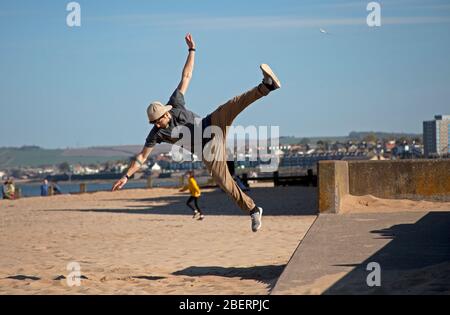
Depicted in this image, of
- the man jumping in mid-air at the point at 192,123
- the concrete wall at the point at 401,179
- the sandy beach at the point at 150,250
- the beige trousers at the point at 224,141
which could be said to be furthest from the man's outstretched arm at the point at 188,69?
the concrete wall at the point at 401,179

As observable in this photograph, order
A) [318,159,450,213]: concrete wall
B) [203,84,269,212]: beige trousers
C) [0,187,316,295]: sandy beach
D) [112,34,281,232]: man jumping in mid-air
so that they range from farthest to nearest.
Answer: [318,159,450,213]: concrete wall < [0,187,316,295]: sandy beach < [112,34,281,232]: man jumping in mid-air < [203,84,269,212]: beige trousers

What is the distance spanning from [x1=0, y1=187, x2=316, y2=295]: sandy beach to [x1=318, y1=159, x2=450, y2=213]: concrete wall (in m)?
1.60

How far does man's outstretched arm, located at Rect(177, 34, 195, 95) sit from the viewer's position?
9.84 meters

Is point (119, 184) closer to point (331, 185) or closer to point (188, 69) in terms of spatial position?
point (188, 69)

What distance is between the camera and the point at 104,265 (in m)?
12.9

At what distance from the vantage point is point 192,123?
963 centimetres

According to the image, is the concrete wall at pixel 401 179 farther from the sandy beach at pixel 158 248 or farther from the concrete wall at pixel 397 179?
the sandy beach at pixel 158 248

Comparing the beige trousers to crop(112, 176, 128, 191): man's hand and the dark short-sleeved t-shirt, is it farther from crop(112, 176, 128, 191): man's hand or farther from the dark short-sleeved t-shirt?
crop(112, 176, 128, 191): man's hand

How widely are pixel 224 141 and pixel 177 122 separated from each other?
0.61 m

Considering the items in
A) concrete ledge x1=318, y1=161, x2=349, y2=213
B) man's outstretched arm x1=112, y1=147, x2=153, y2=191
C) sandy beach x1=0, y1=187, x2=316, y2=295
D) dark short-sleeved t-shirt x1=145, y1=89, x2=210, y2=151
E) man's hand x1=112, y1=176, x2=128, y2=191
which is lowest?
sandy beach x1=0, y1=187, x2=316, y2=295

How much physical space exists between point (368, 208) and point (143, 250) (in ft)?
15.2

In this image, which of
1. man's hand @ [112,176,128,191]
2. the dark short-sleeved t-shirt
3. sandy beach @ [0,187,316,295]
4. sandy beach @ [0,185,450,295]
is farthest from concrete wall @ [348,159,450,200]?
man's hand @ [112,176,128,191]

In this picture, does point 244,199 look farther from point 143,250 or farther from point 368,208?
point 368,208
